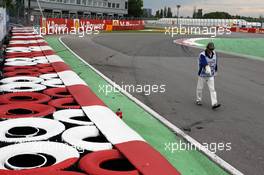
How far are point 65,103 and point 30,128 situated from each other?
141 centimetres

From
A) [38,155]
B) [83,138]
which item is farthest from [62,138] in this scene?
[38,155]

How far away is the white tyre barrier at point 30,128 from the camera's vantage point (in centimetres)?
510

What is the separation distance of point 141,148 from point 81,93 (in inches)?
123

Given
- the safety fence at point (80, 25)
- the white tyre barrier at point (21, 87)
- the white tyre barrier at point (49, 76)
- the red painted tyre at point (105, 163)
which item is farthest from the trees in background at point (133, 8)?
the red painted tyre at point (105, 163)

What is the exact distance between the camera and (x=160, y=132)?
259 inches

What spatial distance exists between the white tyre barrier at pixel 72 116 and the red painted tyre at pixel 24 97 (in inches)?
32.2

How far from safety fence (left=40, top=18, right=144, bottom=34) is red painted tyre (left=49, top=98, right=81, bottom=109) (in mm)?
27646

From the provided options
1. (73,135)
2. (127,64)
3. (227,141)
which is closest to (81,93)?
(73,135)

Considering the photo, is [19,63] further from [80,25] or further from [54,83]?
[80,25]

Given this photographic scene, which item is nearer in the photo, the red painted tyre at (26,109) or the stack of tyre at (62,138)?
the stack of tyre at (62,138)

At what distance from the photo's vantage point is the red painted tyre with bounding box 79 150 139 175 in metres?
4.09

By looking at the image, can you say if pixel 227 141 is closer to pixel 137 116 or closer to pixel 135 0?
pixel 137 116

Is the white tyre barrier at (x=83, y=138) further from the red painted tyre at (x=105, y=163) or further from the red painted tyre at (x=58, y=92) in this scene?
the red painted tyre at (x=58, y=92)

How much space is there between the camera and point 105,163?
14.4ft
